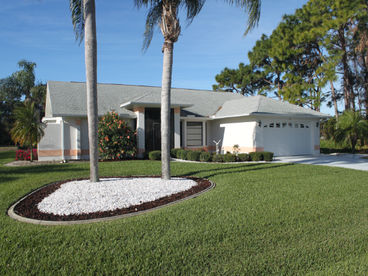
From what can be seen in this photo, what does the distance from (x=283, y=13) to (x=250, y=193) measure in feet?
92.5

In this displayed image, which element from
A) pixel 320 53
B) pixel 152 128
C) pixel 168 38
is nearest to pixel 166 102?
pixel 168 38

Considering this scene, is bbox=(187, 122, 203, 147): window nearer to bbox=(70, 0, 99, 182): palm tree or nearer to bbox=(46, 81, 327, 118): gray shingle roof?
bbox=(46, 81, 327, 118): gray shingle roof

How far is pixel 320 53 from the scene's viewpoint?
28266mm

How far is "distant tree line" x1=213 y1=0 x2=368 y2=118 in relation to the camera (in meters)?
24.4

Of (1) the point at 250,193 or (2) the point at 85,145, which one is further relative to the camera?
(2) the point at 85,145

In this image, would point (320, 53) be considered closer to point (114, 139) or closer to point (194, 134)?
point (194, 134)

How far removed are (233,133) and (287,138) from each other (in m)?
3.52

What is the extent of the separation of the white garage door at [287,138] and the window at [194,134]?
4771 millimetres

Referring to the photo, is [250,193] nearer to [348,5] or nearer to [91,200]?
[91,200]

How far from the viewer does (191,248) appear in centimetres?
434

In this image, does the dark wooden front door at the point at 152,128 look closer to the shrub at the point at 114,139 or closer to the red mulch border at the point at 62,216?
the shrub at the point at 114,139

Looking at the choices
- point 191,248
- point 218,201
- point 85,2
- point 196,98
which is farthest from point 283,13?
point 191,248

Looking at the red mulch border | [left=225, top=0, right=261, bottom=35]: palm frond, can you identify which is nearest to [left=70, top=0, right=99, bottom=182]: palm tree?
the red mulch border

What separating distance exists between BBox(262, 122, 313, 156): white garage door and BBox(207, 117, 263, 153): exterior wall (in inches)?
34.0
